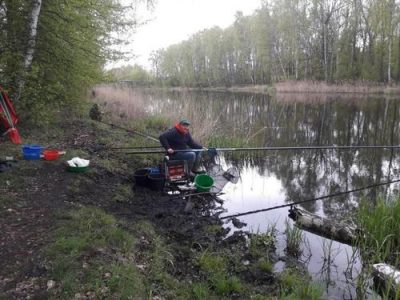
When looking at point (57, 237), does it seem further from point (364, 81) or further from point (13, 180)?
point (364, 81)

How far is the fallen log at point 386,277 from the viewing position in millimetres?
3911

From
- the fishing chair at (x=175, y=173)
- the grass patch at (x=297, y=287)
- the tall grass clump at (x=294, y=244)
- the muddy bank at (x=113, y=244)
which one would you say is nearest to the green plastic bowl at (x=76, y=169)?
the muddy bank at (x=113, y=244)

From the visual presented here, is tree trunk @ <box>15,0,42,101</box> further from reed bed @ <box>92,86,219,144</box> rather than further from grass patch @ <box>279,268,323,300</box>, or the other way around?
grass patch @ <box>279,268,323,300</box>

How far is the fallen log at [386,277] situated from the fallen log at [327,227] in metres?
1.02

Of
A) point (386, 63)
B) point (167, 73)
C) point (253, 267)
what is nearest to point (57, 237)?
point (253, 267)

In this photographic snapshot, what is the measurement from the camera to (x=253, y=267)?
15.4ft

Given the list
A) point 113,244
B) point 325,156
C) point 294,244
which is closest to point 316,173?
point 325,156

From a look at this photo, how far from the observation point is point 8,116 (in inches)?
289

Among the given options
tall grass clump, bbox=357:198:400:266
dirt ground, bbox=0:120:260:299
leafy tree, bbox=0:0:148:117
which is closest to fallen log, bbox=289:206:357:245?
tall grass clump, bbox=357:198:400:266

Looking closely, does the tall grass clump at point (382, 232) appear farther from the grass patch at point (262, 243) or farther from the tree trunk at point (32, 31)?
the tree trunk at point (32, 31)

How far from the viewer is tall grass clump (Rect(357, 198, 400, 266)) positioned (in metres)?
4.82

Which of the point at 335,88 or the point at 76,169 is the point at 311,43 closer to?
the point at 335,88

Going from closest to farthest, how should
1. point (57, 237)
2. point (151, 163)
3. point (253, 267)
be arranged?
point (57, 237), point (253, 267), point (151, 163)

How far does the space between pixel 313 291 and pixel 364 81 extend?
37192 millimetres
